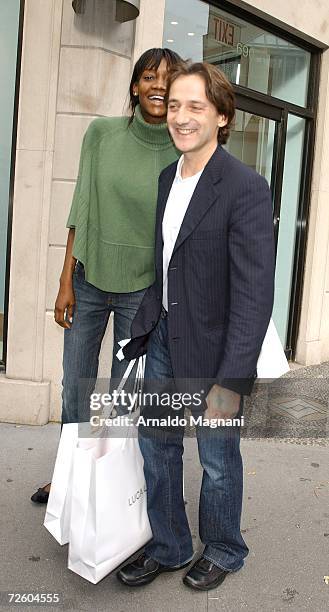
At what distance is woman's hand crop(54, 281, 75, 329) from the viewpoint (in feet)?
10.1

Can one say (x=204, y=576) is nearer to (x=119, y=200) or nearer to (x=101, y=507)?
(x=101, y=507)

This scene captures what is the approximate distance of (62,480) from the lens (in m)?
2.60

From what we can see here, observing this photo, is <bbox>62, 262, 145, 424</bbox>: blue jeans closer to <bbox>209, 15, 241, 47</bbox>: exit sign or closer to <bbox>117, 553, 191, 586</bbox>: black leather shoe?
<bbox>117, 553, 191, 586</bbox>: black leather shoe

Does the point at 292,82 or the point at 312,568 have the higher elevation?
the point at 292,82

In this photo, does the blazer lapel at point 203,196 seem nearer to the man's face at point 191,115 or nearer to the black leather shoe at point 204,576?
the man's face at point 191,115

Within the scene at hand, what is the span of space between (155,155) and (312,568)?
1918mm

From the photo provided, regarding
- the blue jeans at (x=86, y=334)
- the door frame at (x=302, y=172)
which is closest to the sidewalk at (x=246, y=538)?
the blue jeans at (x=86, y=334)

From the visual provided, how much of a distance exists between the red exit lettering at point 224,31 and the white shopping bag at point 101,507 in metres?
4.42

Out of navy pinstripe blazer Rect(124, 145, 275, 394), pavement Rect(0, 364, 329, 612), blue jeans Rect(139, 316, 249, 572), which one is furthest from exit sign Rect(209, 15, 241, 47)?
blue jeans Rect(139, 316, 249, 572)

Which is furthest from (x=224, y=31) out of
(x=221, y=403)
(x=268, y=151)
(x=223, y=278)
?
(x=221, y=403)

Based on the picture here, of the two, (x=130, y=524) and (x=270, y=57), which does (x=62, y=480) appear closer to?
(x=130, y=524)

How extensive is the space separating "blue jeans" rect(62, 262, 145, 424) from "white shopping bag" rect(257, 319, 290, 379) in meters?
0.76

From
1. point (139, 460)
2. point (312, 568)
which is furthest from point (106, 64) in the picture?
point (312, 568)

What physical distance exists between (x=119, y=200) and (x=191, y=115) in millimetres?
598
